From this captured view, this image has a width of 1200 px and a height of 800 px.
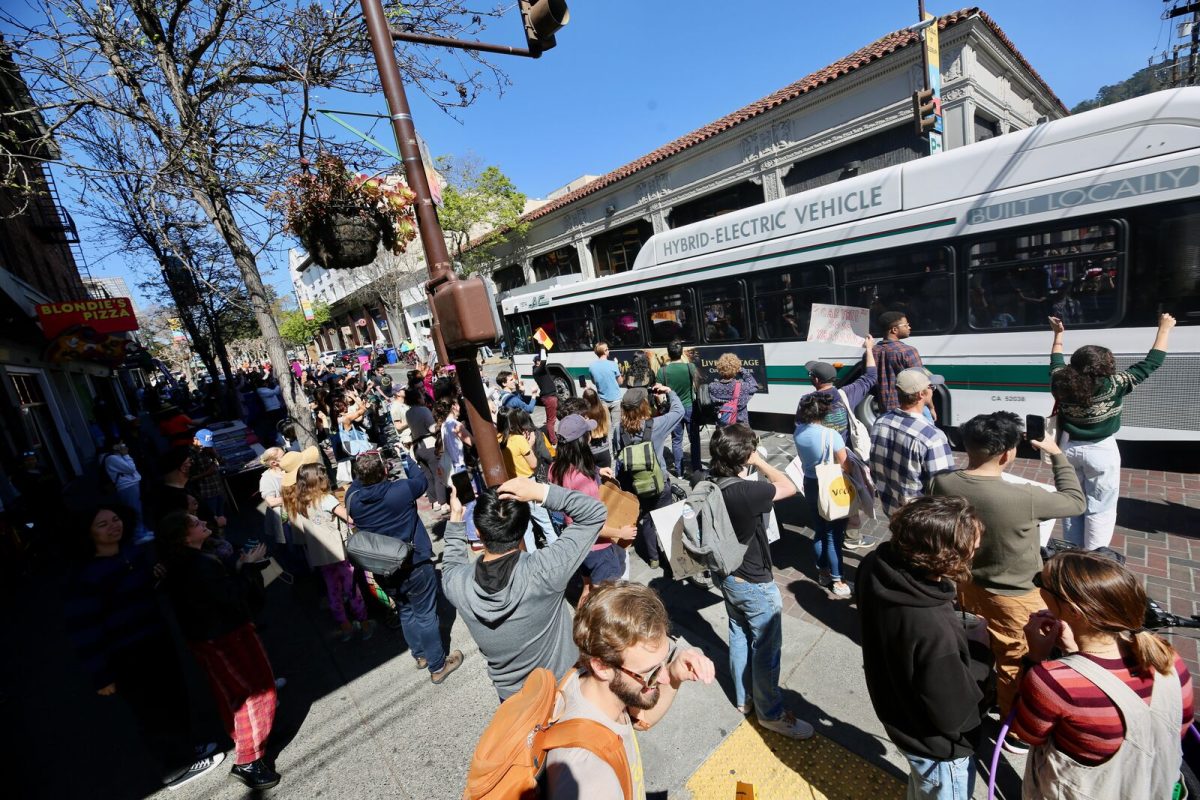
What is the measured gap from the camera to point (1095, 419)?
3.26 meters

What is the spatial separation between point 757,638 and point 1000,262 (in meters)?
5.75

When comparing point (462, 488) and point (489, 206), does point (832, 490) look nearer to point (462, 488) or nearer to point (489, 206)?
point (462, 488)

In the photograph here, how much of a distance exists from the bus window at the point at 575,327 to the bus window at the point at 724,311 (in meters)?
3.43

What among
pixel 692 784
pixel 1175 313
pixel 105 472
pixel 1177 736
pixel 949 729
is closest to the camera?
pixel 1177 736

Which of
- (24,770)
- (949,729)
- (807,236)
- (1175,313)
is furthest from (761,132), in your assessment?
(24,770)

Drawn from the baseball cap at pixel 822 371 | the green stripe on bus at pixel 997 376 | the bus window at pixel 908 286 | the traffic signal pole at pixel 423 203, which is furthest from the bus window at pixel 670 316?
the traffic signal pole at pixel 423 203

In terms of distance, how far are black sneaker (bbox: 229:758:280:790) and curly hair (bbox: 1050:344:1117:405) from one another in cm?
577

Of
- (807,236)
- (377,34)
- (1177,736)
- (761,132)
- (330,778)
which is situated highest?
(761,132)

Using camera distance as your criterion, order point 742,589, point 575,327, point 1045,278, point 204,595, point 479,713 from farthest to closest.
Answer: point 575,327
point 1045,278
point 479,713
point 204,595
point 742,589

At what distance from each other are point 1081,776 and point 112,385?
31.5 meters

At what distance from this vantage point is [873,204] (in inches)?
267

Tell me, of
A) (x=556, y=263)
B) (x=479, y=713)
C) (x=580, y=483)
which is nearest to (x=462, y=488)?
(x=580, y=483)

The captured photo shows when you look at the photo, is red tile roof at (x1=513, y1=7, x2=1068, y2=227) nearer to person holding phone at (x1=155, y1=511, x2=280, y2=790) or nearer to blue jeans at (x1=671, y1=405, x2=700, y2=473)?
blue jeans at (x1=671, y1=405, x2=700, y2=473)

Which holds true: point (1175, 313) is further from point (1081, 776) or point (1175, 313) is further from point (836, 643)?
point (1081, 776)
